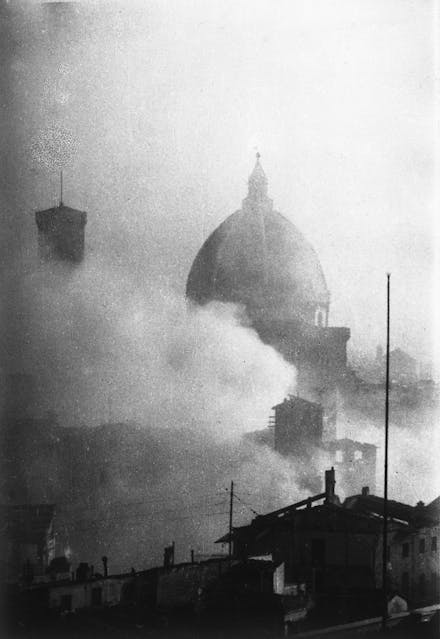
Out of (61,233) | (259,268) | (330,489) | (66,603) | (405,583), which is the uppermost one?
(259,268)

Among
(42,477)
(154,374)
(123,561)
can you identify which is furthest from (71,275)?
(123,561)

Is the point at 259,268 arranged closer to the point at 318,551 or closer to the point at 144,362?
the point at 144,362

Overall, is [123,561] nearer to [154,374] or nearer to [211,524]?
[211,524]

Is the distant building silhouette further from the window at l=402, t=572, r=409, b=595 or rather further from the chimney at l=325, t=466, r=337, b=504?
the window at l=402, t=572, r=409, b=595

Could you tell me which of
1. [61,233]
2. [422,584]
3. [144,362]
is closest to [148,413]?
[144,362]

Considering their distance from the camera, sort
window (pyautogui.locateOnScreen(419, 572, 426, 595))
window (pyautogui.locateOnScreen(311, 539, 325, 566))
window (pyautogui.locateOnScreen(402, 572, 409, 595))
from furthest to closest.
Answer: window (pyautogui.locateOnScreen(419, 572, 426, 595)), window (pyautogui.locateOnScreen(402, 572, 409, 595)), window (pyautogui.locateOnScreen(311, 539, 325, 566))

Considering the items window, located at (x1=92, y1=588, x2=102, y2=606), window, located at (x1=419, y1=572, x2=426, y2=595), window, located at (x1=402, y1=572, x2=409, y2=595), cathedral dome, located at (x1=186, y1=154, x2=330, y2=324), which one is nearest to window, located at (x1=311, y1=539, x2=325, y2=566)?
window, located at (x1=402, y1=572, x2=409, y2=595)

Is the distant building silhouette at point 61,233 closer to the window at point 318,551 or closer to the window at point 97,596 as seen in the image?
the window at point 97,596

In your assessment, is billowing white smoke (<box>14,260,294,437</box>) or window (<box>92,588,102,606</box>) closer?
window (<box>92,588,102,606</box>)

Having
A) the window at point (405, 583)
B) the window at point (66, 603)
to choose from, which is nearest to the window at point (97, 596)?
the window at point (66, 603)
